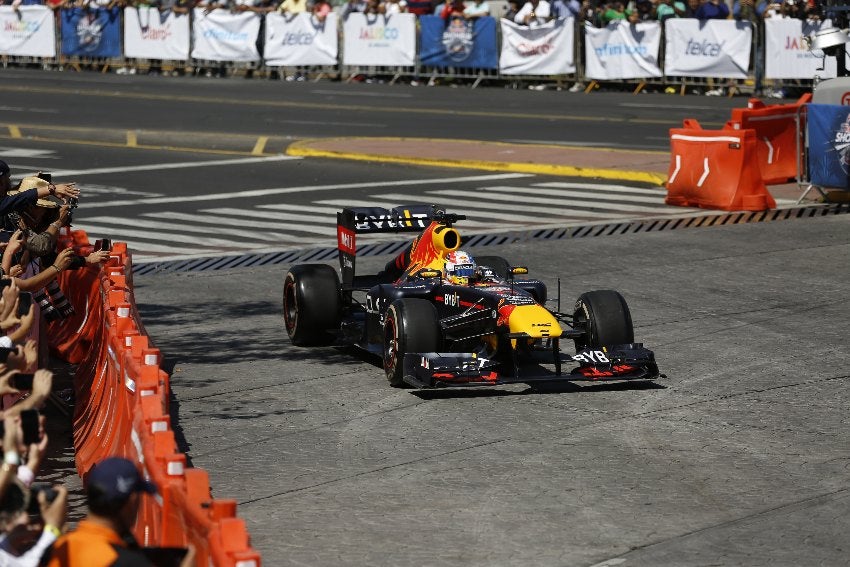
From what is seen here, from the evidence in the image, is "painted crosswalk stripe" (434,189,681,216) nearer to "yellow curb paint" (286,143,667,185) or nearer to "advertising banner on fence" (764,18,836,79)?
"yellow curb paint" (286,143,667,185)

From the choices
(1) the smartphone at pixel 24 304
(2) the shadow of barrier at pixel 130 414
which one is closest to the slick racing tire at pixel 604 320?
(2) the shadow of barrier at pixel 130 414

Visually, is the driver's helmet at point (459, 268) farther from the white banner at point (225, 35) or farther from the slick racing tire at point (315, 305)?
the white banner at point (225, 35)

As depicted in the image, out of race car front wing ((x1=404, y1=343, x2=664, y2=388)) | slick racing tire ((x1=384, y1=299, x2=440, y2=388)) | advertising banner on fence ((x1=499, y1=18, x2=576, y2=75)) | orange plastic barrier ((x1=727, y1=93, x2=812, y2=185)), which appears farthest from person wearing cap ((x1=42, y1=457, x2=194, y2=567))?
advertising banner on fence ((x1=499, y1=18, x2=576, y2=75))

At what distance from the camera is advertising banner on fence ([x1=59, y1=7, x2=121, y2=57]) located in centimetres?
4828

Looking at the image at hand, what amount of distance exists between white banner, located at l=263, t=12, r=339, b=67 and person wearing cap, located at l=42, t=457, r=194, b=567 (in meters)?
37.2

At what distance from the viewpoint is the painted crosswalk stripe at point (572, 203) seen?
22.5 metres

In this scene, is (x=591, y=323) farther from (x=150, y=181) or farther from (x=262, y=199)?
(x=150, y=181)

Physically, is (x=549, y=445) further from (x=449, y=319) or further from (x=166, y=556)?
(x=166, y=556)

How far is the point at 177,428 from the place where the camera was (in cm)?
1146

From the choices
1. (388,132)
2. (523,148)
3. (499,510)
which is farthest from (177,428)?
(388,132)

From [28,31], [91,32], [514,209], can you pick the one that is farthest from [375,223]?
[28,31]

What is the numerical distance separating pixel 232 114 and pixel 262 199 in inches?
477

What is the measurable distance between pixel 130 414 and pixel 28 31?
1721 inches

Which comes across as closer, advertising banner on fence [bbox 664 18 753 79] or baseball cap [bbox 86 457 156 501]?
baseball cap [bbox 86 457 156 501]
